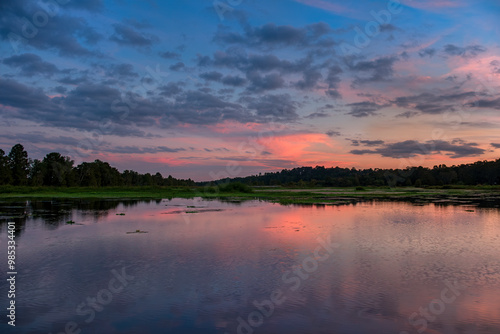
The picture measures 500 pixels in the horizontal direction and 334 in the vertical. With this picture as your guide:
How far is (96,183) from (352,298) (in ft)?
404

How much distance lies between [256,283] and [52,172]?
4626 inches

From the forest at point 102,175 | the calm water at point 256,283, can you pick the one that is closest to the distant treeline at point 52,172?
the forest at point 102,175

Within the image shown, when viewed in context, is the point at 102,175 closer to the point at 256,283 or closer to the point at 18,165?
the point at 18,165

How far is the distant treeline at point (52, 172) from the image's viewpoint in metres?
100.0

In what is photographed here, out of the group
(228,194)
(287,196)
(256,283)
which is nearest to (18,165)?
(228,194)

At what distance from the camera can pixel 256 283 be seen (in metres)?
13.3

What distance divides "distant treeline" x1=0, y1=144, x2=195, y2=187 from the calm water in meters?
89.9

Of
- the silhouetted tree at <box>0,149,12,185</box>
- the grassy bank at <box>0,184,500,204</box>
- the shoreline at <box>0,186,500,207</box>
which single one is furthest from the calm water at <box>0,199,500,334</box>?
the silhouetted tree at <box>0,149,12,185</box>

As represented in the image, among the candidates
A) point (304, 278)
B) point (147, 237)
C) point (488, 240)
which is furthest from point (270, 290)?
point (488, 240)

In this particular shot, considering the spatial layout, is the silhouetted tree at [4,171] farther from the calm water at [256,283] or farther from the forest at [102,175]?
the calm water at [256,283]

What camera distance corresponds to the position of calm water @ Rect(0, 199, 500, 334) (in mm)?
9906

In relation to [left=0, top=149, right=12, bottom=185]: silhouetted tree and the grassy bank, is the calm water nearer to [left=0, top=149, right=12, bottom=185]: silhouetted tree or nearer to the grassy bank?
the grassy bank

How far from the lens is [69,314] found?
1045cm

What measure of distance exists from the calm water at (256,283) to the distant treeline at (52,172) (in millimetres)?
89944
